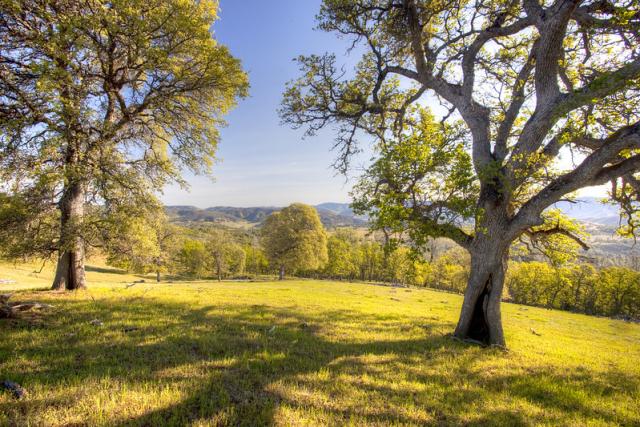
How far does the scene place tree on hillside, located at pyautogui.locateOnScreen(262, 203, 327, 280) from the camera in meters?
44.2

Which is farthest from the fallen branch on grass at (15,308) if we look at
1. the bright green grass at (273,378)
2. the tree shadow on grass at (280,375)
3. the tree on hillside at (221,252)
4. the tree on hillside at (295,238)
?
the tree on hillside at (221,252)

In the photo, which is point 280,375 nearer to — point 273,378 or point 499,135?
point 273,378

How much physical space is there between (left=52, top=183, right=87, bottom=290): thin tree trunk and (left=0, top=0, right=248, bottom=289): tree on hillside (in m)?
0.04

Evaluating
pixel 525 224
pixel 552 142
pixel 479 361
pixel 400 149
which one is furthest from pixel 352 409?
pixel 552 142

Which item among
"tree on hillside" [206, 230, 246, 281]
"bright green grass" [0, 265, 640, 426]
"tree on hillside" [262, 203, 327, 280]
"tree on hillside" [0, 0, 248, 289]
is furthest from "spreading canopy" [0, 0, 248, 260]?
"tree on hillside" [206, 230, 246, 281]

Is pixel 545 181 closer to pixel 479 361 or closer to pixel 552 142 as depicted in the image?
pixel 552 142

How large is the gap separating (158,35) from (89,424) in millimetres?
13165

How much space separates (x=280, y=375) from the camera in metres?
5.52

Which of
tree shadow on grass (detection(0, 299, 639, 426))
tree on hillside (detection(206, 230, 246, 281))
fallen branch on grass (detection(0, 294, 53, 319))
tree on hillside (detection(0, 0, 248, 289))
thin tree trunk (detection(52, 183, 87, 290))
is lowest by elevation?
tree on hillside (detection(206, 230, 246, 281))

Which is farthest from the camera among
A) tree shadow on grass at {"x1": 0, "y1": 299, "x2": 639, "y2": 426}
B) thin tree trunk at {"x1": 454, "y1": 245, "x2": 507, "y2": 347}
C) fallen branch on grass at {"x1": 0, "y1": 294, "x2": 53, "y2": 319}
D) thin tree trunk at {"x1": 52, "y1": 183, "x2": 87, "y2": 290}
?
thin tree trunk at {"x1": 52, "y1": 183, "x2": 87, "y2": 290}

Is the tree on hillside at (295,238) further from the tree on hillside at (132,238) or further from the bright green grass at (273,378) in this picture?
the bright green grass at (273,378)

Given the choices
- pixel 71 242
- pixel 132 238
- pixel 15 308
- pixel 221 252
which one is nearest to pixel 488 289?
pixel 132 238

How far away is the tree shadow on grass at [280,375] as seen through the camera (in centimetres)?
427

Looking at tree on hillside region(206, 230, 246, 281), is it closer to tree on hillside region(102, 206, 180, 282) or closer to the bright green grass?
tree on hillside region(102, 206, 180, 282)
